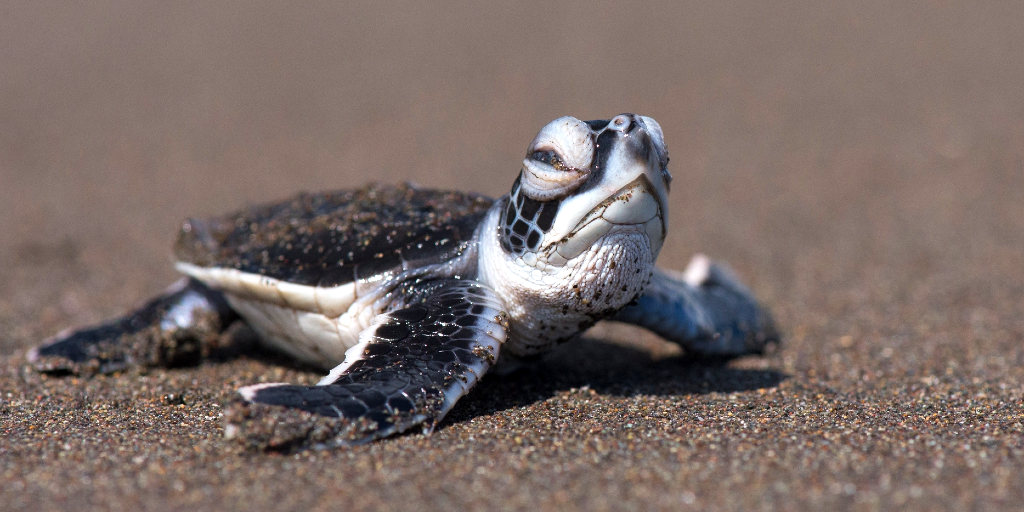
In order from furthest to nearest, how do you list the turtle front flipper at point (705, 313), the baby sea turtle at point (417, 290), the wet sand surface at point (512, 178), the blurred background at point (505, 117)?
the blurred background at point (505, 117)
the turtle front flipper at point (705, 313)
the baby sea turtle at point (417, 290)
the wet sand surface at point (512, 178)

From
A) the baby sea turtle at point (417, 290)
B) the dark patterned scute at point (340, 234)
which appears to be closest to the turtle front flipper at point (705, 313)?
the baby sea turtle at point (417, 290)

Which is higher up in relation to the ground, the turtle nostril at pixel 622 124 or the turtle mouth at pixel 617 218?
the turtle nostril at pixel 622 124

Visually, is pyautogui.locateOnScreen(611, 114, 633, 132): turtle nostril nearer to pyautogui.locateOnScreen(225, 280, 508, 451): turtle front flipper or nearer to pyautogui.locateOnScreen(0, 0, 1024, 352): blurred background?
pyautogui.locateOnScreen(225, 280, 508, 451): turtle front flipper

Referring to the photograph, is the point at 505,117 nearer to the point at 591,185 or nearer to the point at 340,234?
the point at 340,234

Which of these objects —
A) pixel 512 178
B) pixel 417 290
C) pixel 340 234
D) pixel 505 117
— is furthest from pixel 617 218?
pixel 505 117

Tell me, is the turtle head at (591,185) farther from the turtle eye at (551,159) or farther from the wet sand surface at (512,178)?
the wet sand surface at (512,178)

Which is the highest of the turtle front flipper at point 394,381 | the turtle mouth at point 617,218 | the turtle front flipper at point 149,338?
the turtle mouth at point 617,218
